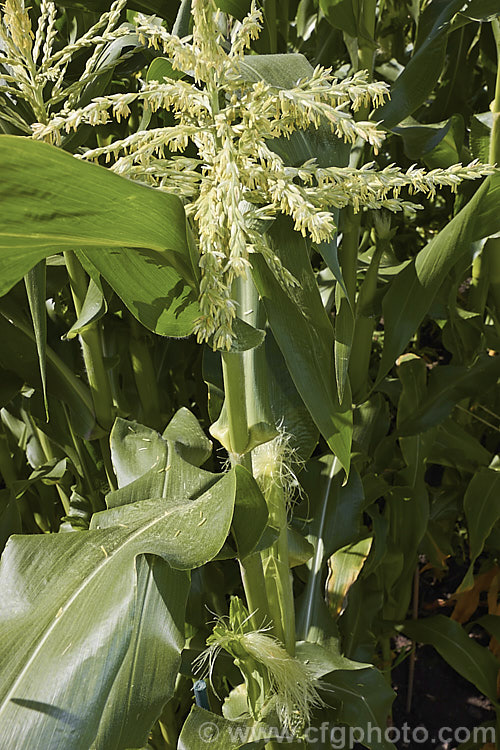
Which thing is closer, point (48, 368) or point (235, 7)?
point (235, 7)

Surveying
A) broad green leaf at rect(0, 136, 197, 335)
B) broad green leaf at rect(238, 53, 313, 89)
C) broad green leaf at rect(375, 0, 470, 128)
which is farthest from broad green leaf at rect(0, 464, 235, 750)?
broad green leaf at rect(375, 0, 470, 128)

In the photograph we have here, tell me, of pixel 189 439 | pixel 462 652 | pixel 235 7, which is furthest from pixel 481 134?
pixel 462 652

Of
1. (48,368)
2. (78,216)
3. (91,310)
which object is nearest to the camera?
(78,216)

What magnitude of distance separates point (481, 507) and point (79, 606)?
87cm

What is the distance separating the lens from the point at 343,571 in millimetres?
1136

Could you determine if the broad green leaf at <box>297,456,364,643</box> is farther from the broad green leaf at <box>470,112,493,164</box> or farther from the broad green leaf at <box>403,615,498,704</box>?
the broad green leaf at <box>470,112,493,164</box>

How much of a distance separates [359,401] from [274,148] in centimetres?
65

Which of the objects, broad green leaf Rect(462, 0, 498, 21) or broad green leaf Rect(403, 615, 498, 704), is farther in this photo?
broad green leaf Rect(403, 615, 498, 704)

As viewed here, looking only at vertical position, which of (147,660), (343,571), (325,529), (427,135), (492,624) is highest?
(427,135)

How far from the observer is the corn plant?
464mm

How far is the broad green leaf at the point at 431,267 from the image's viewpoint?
0.68 m

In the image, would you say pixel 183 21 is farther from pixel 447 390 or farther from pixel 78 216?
pixel 447 390

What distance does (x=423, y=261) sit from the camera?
849mm

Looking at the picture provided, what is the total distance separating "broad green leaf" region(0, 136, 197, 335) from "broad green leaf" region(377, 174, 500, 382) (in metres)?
0.33
